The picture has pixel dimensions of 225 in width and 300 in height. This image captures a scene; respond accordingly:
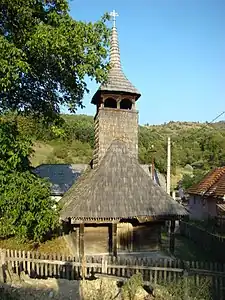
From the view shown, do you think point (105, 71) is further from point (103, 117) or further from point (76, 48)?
point (103, 117)

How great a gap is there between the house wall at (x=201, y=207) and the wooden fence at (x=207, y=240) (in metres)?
5.47

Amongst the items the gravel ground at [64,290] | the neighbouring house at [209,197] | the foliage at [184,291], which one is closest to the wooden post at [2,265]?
the gravel ground at [64,290]

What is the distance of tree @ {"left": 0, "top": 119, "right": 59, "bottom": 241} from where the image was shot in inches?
547

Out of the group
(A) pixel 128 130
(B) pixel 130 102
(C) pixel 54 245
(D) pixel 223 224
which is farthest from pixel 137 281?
(D) pixel 223 224

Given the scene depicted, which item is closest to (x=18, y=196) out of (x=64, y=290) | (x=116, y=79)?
(x=64, y=290)

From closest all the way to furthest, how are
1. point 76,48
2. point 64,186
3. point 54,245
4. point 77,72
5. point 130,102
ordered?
point 76,48, point 77,72, point 54,245, point 130,102, point 64,186

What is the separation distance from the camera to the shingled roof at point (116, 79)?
60.4 ft

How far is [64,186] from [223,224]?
14996 millimetres

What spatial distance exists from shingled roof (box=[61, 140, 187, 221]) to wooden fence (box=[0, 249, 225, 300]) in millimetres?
2055

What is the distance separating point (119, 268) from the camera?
12.5 meters

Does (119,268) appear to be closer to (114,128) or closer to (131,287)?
(131,287)

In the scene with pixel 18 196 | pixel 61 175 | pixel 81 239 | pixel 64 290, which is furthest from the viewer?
pixel 61 175

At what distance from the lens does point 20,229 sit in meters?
14.1

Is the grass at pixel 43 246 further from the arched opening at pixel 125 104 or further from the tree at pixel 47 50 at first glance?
the arched opening at pixel 125 104
